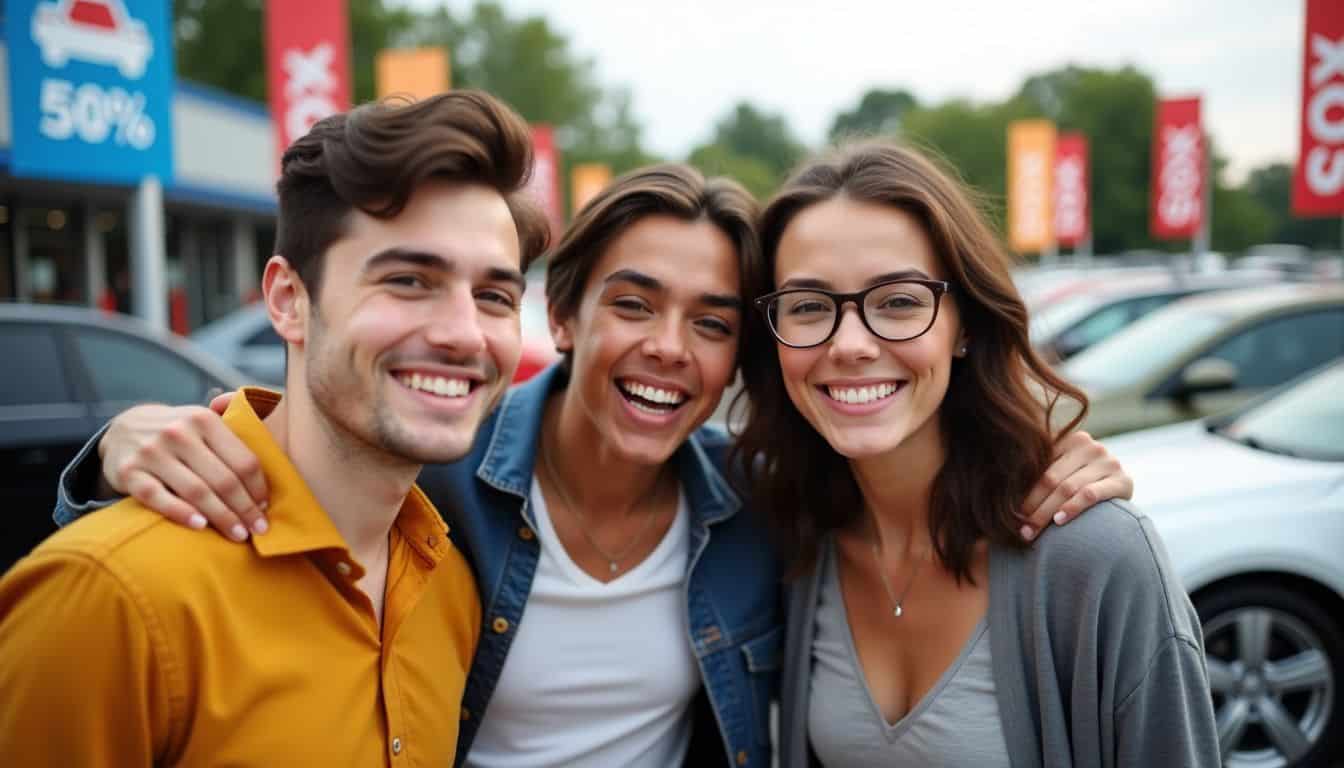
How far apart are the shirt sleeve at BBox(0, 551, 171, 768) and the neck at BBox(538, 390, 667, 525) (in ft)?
4.20

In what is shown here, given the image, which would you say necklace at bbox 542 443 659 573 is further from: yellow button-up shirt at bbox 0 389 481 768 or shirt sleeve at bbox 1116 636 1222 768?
shirt sleeve at bbox 1116 636 1222 768

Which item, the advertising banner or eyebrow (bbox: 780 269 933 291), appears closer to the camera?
eyebrow (bbox: 780 269 933 291)

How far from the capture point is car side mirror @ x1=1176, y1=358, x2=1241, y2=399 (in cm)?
537

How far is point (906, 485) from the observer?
7.61ft

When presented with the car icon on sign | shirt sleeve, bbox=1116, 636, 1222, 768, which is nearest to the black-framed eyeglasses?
shirt sleeve, bbox=1116, 636, 1222, 768

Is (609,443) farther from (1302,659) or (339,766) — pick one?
(1302,659)

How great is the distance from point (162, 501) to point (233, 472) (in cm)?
13

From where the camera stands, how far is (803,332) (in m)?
2.18

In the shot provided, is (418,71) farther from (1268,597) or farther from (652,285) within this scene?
(1268,597)

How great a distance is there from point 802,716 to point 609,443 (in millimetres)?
822

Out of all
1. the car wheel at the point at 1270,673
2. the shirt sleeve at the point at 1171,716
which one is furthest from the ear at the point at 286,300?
the car wheel at the point at 1270,673

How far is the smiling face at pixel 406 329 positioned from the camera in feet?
5.42

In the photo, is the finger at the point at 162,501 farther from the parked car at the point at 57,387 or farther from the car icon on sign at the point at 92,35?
the car icon on sign at the point at 92,35

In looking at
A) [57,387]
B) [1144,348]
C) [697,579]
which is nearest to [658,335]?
[697,579]
